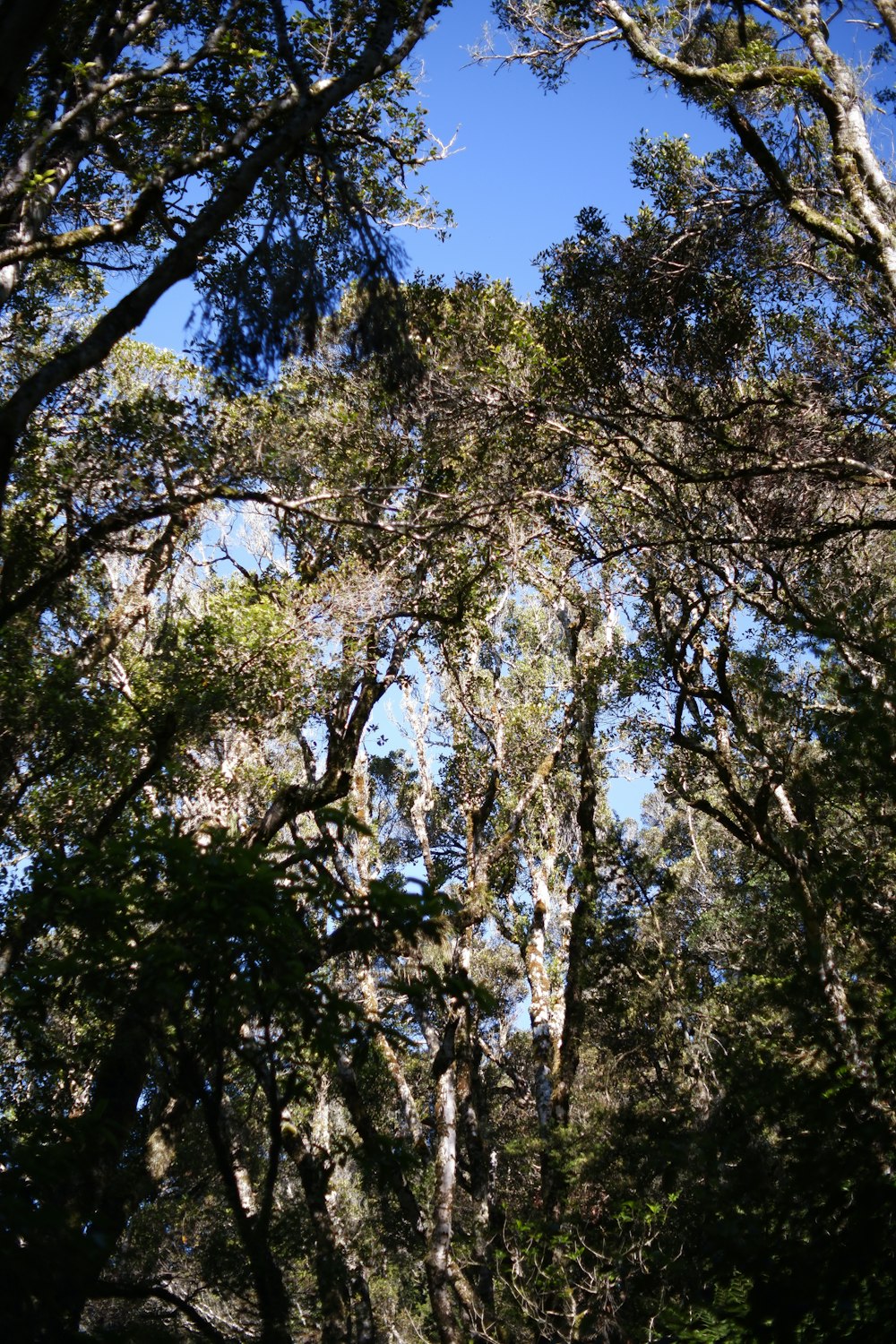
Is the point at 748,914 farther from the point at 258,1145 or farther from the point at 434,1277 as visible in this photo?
the point at 258,1145

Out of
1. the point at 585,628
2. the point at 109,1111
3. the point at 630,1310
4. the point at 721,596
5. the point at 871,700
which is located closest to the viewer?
the point at 871,700

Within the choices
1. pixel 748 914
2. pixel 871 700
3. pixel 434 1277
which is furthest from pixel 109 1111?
pixel 748 914

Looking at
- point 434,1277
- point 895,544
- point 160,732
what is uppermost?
point 895,544

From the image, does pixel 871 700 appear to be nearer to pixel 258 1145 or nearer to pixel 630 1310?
pixel 630 1310

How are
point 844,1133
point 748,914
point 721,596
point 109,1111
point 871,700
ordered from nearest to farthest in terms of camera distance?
point 844,1133 < point 871,700 < point 109,1111 < point 721,596 < point 748,914

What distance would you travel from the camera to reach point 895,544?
43.0 ft

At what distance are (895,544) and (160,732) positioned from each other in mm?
10086

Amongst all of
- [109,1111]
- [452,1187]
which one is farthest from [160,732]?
[452,1187]

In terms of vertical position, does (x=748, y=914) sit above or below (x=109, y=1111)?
above

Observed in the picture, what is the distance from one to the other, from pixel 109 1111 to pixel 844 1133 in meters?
6.06

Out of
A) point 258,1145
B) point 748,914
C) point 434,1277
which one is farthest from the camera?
point 258,1145

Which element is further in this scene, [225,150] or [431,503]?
[431,503]

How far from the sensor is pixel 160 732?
362 inches

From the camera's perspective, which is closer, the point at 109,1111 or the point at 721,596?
the point at 109,1111
